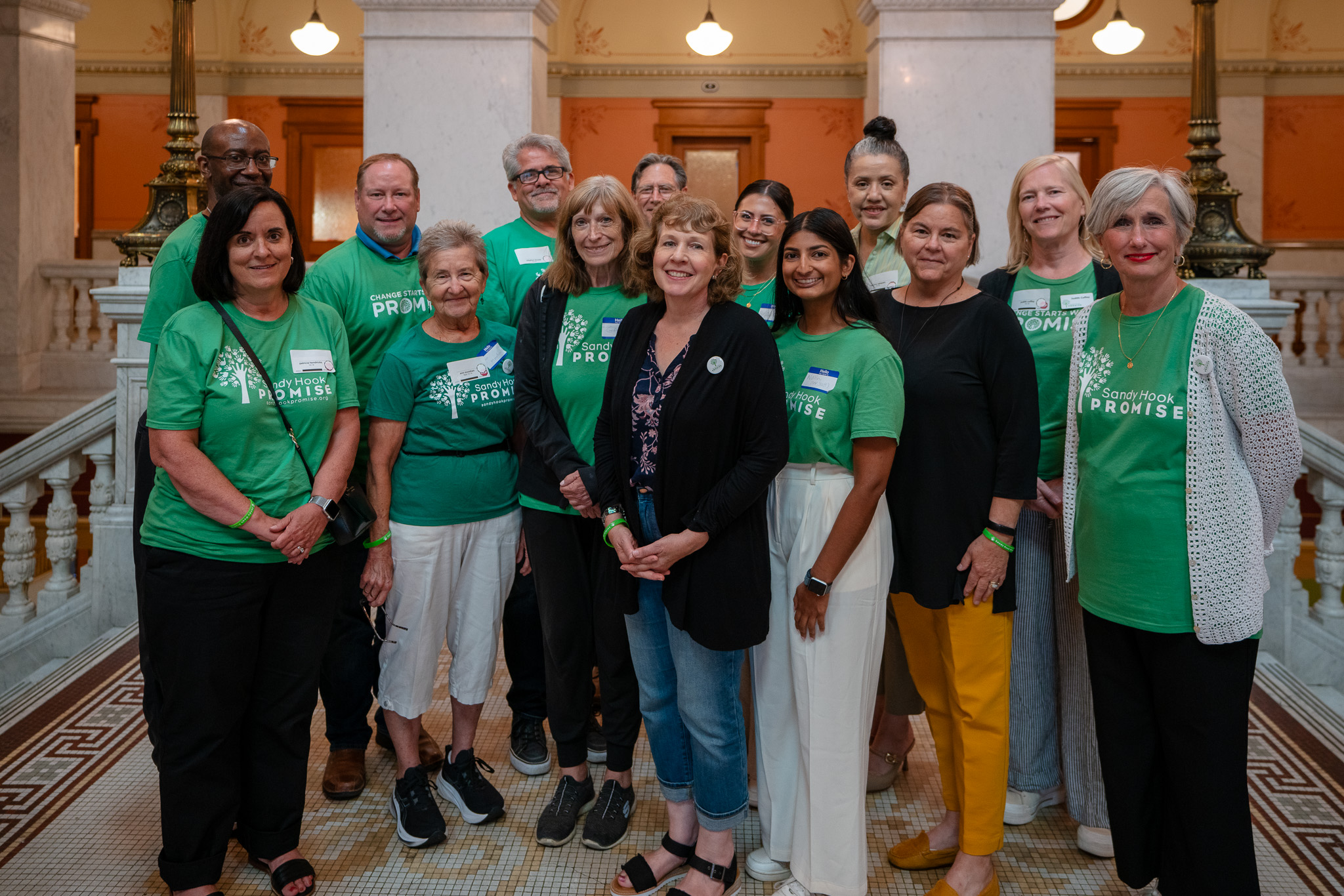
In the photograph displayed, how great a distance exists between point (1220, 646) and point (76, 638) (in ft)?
Answer: 14.3

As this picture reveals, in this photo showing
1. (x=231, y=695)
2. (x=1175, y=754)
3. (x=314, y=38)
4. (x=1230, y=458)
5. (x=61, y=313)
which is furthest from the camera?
(x=314, y=38)

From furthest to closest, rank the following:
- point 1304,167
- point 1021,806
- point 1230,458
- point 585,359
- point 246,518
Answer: point 1304,167
point 1021,806
point 585,359
point 246,518
point 1230,458

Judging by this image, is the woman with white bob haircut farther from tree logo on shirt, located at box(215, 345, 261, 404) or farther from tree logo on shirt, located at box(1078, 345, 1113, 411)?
tree logo on shirt, located at box(215, 345, 261, 404)

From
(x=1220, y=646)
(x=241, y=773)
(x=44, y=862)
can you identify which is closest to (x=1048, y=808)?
(x=1220, y=646)

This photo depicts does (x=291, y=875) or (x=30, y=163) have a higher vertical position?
(x=30, y=163)

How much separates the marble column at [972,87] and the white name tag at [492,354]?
3053 millimetres

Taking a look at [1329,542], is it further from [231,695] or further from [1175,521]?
[231,695]

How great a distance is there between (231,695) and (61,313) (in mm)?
8099

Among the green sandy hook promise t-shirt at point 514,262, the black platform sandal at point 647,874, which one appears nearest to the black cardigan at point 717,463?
the black platform sandal at point 647,874

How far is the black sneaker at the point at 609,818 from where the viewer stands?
2730 mm

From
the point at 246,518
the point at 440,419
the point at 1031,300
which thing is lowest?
the point at 246,518

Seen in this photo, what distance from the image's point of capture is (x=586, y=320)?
2637mm

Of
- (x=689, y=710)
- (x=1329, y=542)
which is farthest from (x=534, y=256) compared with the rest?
(x=1329, y=542)

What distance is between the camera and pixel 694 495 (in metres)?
2.27
